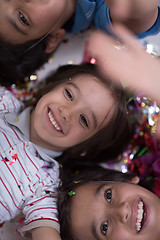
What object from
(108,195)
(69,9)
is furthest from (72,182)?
(69,9)

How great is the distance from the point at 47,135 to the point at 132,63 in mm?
423

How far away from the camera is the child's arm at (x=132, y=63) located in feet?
2.38

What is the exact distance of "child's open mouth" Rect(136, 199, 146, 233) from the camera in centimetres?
93

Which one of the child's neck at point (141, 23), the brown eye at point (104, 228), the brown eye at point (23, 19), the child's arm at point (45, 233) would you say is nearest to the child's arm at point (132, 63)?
the child's neck at point (141, 23)

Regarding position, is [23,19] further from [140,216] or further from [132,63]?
[140,216]

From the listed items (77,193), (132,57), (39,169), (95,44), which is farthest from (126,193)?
(95,44)

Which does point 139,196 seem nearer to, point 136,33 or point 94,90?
point 94,90

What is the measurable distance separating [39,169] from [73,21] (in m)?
0.61

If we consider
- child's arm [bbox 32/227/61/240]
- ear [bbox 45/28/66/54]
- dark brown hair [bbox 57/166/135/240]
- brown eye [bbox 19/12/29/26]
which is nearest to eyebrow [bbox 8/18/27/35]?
brown eye [bbox 19/12/29/26]

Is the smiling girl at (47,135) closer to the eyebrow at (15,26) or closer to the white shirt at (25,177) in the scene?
the white shirt at (25,177)

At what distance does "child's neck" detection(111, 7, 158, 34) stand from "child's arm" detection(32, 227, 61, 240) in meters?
0.68

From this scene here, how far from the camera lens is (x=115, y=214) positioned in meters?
0.92

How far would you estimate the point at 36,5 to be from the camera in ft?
3.33

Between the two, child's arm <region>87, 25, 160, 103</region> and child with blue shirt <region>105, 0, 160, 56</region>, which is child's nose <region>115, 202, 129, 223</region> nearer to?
child's arm <region>87, 25, 160, 103</region>
